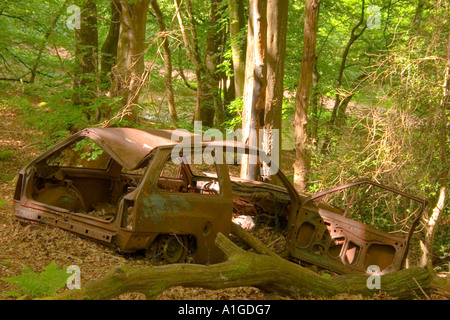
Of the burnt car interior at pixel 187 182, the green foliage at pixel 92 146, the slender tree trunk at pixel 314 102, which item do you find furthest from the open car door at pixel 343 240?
the slender tree trunk at pixel 314 102

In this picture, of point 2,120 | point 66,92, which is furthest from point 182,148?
point 2,120

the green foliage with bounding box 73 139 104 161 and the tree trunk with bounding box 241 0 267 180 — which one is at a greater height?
the tree trunk with bounding box 241 0 267 180

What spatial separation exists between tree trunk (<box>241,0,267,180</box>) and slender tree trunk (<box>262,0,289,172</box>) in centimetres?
21

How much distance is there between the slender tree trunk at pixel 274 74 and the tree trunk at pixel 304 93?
1.54ft

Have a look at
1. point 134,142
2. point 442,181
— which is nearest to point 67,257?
point 134,142

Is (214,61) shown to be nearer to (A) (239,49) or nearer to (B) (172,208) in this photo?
(A) (239,49)

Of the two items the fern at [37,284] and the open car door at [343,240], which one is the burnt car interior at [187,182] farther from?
the fern at [37,284]

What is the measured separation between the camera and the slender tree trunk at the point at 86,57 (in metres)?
11.3

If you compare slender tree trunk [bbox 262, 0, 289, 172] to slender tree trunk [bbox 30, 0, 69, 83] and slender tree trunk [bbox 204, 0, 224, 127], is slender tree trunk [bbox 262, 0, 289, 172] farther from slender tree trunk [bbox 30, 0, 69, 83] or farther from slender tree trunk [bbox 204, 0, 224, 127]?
slender tree trunk [bbox 204, 0, 224, 127]

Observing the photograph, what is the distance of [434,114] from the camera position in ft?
25.7

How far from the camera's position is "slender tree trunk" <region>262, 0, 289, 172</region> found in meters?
9.85

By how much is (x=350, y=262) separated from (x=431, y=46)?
12.9 ft

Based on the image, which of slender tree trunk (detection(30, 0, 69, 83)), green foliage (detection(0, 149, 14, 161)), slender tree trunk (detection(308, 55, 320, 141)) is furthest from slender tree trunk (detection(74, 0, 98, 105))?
slender tree trunk (detection(308, 55, 320, 141))

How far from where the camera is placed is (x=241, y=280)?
14.0ft
